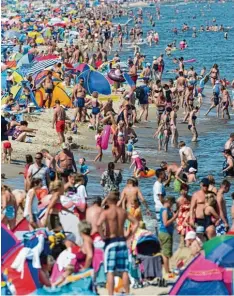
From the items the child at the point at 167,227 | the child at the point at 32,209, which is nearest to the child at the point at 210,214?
the child at the point at 167,227

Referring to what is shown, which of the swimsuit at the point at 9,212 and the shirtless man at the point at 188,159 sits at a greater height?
the swimsuit at the point at 9,212

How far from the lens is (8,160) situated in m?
19.5

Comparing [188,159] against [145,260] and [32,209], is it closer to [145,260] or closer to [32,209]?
[32,209]

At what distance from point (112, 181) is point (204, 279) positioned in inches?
231

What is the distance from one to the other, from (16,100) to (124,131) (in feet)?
17.6

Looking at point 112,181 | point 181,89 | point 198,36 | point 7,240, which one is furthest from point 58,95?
point 198,36

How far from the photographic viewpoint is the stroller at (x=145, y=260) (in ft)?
39.5

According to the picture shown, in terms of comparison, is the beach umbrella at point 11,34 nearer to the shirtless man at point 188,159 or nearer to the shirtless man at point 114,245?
the shirtless man at point 188,159

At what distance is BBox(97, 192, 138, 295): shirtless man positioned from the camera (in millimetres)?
10922

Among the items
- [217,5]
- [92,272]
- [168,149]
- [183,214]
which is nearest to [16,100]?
[168,149]

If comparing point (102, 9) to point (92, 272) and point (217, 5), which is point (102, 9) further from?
point (92, 272)

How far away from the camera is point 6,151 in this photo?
63.5ft

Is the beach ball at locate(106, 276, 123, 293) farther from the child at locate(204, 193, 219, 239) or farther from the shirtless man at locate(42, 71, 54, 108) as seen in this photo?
the shirtless man at locate(42, 71, 54, 108)

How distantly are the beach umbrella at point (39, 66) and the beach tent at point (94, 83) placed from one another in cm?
160
